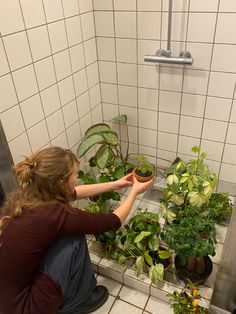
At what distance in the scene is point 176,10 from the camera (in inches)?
58.8

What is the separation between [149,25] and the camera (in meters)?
1.61

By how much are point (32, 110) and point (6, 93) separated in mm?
192

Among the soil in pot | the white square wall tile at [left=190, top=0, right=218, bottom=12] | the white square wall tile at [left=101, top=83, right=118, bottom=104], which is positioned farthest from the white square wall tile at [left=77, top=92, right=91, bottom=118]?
the soil in pot

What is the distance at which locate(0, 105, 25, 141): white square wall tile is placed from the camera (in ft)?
4.16

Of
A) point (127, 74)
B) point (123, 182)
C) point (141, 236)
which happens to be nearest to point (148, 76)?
point (127, 74)

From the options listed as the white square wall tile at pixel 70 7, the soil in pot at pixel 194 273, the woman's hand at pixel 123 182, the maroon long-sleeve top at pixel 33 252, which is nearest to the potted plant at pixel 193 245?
the soil in pot at pixel 194 273

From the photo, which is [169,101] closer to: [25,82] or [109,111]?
[109,111]

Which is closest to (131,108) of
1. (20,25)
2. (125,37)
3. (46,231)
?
(125,37)

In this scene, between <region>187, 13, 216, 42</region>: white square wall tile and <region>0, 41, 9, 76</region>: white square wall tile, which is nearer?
<region>0, 41, 9, 76</region>: white square wall tile

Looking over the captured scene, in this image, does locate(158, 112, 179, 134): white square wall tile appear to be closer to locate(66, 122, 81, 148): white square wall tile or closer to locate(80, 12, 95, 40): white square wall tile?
locate(66, 122, 81, 148): white square wall tile

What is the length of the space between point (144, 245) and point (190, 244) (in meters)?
0.31

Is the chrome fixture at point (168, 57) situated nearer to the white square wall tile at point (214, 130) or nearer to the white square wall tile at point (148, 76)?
the white square wall tile at point (148, 76)

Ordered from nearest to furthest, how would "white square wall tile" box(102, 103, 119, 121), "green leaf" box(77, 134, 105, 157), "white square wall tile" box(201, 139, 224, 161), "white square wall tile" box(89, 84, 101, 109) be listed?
"green leaf" box(77, 134, 105, 157)
"white square wall tile" box(201, 139, 224, 161)
"white square wall tile" box(89, 84, 101, 109)
"white square wall tile" box(102, 103, 119, 121)

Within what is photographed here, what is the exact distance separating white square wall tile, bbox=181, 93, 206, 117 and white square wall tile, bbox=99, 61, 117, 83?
1.66ft
